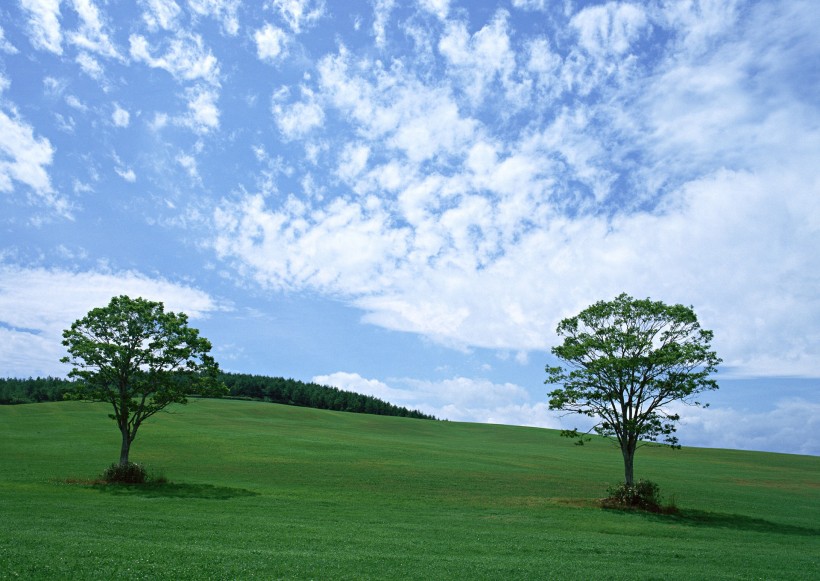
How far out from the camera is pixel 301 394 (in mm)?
165875

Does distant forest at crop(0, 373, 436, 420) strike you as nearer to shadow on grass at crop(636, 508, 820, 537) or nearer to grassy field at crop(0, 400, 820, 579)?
grassy field at crop(0, 400, 820, 579)

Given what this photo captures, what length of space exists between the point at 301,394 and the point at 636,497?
14073 centimetres

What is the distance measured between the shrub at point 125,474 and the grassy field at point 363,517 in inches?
65.0

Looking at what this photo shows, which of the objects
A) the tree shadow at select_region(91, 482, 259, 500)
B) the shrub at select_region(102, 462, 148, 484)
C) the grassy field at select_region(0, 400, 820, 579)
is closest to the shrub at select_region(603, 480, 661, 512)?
the grassy field at select_region(0, 400, 820, 579)

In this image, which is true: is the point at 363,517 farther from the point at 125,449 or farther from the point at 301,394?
the point at 301,394

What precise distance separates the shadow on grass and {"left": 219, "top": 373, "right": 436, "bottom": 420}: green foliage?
13717 cm

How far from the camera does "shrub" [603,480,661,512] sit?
1331 inches

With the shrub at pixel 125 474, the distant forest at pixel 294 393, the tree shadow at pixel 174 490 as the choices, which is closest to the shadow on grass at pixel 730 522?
the tree shadow at pixel 174 490

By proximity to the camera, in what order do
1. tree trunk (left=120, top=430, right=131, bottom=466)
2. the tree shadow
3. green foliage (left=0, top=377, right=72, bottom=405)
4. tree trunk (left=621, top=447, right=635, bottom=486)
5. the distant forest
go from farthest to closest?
1. the distant forest
2. green foliage (left=0, top=377, right=72, bottom=405)
3. tree trunk (left=120, top=430, right=131, bottom=466)
4. tree trunk (left=621, top=447, right=635, bottom=486)
5. the tree shadow

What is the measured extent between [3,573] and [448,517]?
18.4 meters

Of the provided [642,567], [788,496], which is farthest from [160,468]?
[788,496]

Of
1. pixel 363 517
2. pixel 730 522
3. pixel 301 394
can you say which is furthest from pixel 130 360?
pixel 301 394

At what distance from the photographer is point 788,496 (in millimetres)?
46938

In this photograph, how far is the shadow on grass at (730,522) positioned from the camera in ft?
97.0
